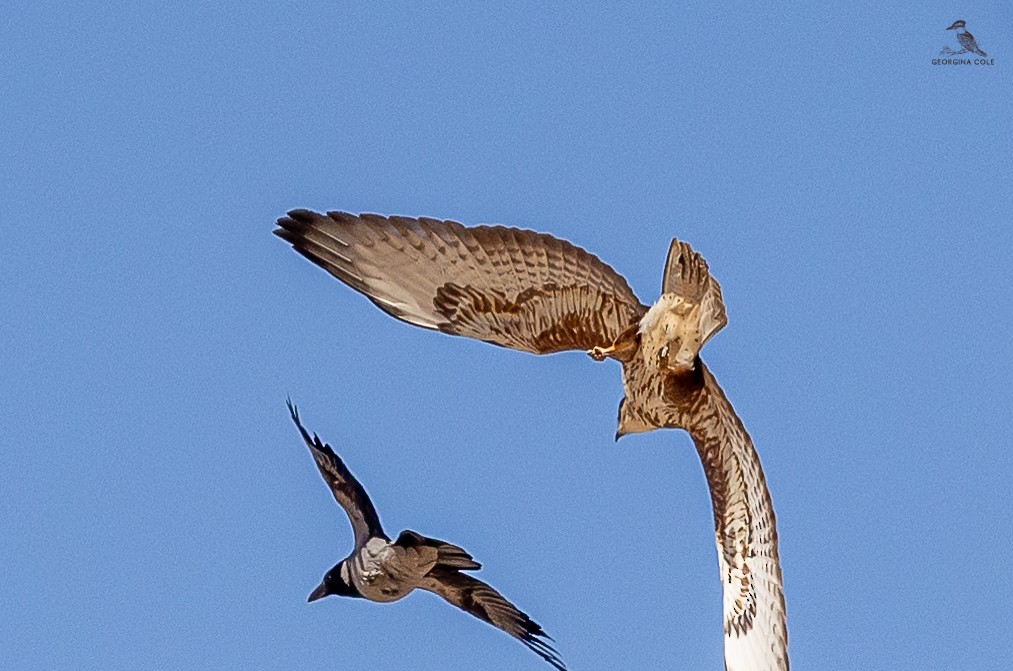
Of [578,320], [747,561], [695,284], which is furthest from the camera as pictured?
[747,561]

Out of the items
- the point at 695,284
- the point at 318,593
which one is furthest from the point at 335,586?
the point at 695,284

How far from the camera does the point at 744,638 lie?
17.9 metres

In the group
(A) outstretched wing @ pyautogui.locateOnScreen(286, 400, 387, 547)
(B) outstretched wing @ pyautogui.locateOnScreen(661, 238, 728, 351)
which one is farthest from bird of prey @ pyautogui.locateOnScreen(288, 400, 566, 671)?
(B) outstretched wing @ pyautogui.locateOnScreen(661, 238, 728, 351)

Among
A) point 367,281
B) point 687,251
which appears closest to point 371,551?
point 367,281

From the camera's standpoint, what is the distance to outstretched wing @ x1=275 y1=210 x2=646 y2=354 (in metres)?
16.8

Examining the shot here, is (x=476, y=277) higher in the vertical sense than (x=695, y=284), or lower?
higher

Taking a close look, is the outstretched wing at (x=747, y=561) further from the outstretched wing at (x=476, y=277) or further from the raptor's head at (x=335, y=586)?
the raptor's head at (x=335, y=586)

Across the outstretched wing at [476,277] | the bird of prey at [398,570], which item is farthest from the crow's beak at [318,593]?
the outstretched wing at [476,277]

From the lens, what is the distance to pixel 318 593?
19.1m

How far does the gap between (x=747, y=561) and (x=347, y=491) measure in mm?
3546

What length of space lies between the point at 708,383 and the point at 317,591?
419 cm

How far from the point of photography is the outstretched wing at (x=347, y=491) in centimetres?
1862

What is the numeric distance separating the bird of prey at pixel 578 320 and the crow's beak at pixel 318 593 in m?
2.90

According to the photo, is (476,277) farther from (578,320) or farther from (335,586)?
(335,586)
